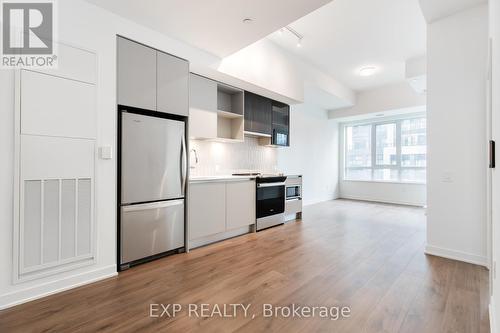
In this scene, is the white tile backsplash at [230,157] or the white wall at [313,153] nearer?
the white tile backsplash at [230,157]

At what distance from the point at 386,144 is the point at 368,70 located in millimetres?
2909

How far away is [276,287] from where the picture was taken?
2.15 m

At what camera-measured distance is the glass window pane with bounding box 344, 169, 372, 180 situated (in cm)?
778

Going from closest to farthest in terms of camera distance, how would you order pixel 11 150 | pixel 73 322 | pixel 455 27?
pixel 73 322, pixel 11 150, pixel 455 27

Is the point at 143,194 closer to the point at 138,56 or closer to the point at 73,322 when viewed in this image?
the point at 73,322

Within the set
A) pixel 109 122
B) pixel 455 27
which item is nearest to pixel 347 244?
pixel 455 27

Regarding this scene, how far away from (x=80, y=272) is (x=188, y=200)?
4.23ft

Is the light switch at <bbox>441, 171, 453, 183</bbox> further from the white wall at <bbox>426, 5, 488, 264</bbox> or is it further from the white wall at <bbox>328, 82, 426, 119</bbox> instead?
the white wall at <bbox>328, 82, 426, 119</bbox>

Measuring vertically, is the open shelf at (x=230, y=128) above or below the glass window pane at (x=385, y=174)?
above

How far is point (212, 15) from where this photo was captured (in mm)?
2443

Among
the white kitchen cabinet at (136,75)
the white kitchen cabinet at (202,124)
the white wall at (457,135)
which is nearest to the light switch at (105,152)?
the white kitchen cabinet at (136,75)

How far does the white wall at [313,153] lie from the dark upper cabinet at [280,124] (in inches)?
32.6

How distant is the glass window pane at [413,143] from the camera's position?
6707mm

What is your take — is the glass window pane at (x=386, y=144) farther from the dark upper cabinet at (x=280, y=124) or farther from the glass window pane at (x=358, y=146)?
the dark upper cabinet at (x=280, y=124)
